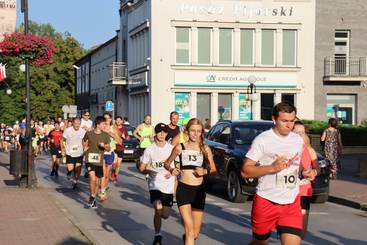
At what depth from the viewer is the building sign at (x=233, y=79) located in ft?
140

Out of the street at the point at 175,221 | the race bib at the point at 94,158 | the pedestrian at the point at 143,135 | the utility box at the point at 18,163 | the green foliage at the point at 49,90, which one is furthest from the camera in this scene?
the green foliage at the point at 49,90

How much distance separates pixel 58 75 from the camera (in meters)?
81.9

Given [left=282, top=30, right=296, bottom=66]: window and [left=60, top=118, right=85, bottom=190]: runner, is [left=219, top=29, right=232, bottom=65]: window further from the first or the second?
[left=60, top=118, right=85, bottom=190]: runner

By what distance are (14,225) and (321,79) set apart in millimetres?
34766

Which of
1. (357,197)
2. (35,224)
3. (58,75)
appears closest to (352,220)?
(357,197)

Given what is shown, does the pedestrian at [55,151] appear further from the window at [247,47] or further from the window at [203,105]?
the window at [247,47]

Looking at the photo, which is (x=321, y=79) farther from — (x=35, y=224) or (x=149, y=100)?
(x=35, y=224)

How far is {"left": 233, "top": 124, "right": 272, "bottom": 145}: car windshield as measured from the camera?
16.0 metres

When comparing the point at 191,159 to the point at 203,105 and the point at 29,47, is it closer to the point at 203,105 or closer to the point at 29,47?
the point at 29,47

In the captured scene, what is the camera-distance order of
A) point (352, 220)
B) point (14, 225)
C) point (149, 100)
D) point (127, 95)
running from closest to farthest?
point (14, 225), point (352, 220), point (149, 100), point (127, 95)

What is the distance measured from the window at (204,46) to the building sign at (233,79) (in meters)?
0.78

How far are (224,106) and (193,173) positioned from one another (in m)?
35.6

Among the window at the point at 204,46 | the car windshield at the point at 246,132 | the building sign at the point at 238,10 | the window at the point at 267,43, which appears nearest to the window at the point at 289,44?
the window at the point at 267,43

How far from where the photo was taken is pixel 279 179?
645 cm
